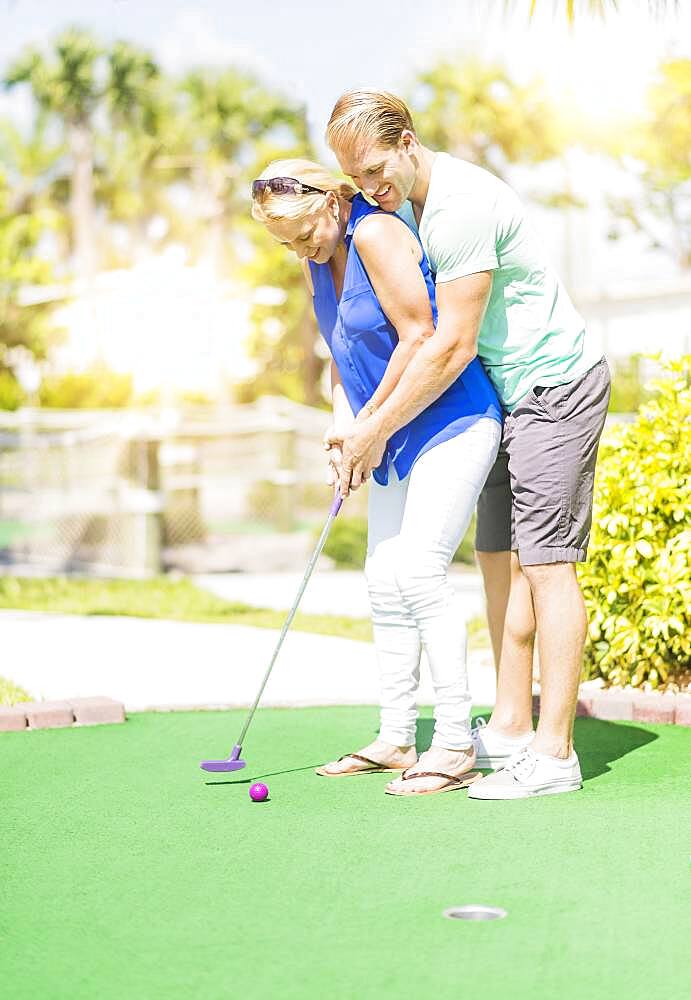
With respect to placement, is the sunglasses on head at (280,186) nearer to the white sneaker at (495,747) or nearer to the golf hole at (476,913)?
the white sneaker at (495,747)

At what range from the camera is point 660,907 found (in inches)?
111

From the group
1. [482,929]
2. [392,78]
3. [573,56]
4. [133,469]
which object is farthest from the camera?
[392,78]

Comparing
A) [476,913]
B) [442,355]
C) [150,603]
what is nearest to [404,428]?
[442,355]

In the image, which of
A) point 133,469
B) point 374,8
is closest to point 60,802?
point 133,469

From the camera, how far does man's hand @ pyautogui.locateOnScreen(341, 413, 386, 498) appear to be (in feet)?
12.4

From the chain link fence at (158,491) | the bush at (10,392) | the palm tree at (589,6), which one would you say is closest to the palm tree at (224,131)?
the bush at (10,392)

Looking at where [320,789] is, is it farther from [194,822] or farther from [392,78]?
[392,78]

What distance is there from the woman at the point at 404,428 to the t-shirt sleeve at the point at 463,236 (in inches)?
3.9

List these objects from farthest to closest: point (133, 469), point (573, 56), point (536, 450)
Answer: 1. point (573, 56)
2. point (133, 469)
3. point (536, 450)

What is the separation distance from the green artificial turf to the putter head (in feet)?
0.13

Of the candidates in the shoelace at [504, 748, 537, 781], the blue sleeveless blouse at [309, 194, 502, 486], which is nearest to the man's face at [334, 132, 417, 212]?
the blue sleeveless blouse at [309, 194, 502, 486]

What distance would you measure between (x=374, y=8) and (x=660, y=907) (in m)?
28.5

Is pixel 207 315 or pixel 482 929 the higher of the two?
pixel 207 315

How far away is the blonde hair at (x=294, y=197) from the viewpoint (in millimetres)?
3771
